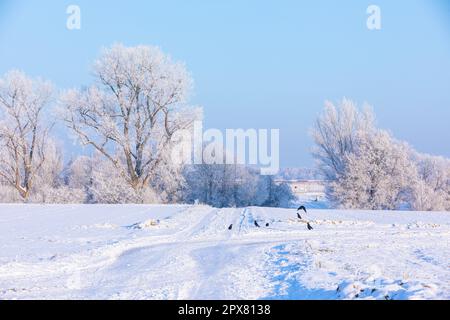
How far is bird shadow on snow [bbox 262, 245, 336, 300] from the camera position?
564 cm

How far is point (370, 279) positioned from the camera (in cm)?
609

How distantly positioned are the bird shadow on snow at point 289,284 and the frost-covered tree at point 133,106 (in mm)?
19780

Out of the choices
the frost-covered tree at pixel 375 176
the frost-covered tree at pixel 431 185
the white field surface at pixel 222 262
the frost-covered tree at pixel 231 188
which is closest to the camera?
the white field surface at pixel 222 262

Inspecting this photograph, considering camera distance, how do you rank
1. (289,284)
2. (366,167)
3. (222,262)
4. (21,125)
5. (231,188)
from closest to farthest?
(289,284), (222,262), (21,125), (366,167), (231,188)

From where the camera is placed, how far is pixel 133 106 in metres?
28.0

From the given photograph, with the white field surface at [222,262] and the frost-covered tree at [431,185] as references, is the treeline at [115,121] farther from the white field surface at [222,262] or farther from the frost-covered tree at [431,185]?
the frost-covered tree at [431,185]

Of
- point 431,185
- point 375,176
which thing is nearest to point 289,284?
point 375,176

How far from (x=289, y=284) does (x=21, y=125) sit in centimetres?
2786

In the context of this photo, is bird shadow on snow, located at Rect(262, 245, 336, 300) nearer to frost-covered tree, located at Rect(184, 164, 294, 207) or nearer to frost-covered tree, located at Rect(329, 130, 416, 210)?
frost-covered tree, located at Rect(329, 130, 416, 210)

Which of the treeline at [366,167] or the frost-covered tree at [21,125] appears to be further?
the treeline at [366,167]

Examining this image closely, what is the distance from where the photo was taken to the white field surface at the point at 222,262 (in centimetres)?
588

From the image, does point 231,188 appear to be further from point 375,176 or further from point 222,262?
point 222,262

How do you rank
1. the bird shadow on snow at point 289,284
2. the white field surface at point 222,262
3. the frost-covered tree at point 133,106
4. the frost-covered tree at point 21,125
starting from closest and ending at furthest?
the bird shadow on snow at point 289,284 → the white field surface at point 222,262 → the frost-covered tree at point 133,106 → the frost-covered tree at point 21,125

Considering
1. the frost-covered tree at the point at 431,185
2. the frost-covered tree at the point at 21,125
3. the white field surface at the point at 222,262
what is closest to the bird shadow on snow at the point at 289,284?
the white field surface at the point at 222,262
